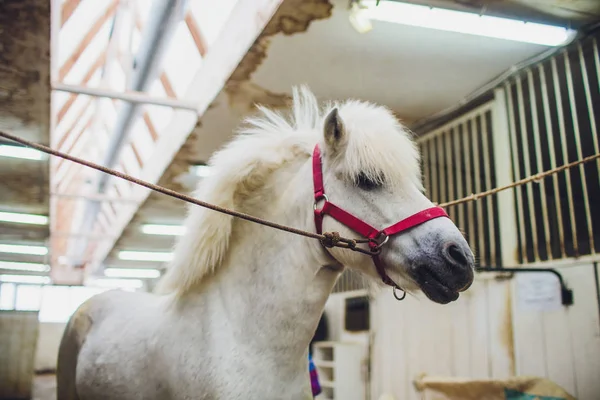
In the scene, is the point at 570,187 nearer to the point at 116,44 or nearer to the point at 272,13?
the point at 272,13

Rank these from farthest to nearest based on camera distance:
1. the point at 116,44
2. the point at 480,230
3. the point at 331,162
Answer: the point at 116,44 → the point at 480,230 → the point at 331,162

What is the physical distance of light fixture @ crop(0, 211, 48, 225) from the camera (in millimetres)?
5324

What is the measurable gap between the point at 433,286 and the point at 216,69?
2.74 metres

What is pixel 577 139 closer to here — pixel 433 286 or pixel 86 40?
pixel 433 286

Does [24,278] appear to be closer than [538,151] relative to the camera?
No

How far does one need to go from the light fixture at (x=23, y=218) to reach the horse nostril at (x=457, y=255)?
5.21 metres

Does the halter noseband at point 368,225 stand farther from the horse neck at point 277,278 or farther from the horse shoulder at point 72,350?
the horse shoulder at point 72,350

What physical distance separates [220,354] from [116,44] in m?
4.91

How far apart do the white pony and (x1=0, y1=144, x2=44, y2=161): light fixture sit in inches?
90.5

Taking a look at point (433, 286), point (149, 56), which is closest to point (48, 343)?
point (149, 56)

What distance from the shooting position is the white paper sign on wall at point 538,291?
275cm

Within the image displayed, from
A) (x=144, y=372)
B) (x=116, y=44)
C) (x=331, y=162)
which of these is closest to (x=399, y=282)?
(x=331, y=162)

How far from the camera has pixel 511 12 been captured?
2.65 meters

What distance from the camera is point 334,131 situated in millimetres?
1561
